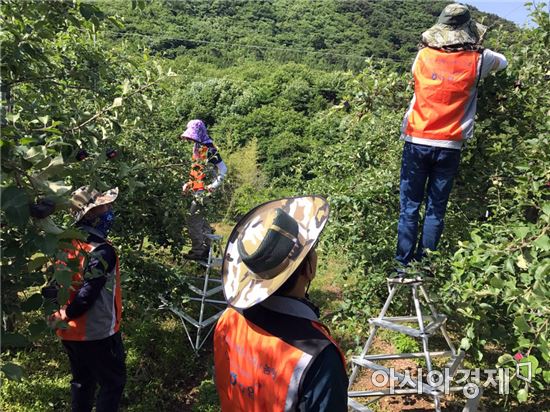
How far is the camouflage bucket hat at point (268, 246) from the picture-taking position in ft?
4.75

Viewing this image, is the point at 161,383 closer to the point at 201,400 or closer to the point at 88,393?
the point at 201,400

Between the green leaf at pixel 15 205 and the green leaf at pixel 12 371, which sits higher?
the green leaf at pixel 15 205

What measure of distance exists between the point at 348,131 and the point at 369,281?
143 centimetres

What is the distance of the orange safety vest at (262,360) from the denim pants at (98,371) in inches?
60.7

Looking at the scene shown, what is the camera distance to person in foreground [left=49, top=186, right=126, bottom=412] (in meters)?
2.78

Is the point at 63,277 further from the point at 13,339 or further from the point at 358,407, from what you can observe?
the point at 358,407

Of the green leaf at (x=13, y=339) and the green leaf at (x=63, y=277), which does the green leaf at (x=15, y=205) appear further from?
the green leaf at (x=13, y=339)

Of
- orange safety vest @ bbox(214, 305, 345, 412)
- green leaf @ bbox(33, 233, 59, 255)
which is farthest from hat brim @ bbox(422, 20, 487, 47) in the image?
green leaf @ bbox(33, 233, 59, 255)

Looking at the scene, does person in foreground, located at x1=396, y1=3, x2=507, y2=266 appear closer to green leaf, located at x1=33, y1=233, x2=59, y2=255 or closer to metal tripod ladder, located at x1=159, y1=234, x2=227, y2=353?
metal tripod ladder, located at x1=159, y1=234, x2=227, y2=353

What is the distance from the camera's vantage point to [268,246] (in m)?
1.45

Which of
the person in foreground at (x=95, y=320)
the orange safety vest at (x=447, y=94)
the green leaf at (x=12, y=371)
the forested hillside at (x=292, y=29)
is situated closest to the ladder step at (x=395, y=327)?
the orange safety vest at (x=447, y=94)

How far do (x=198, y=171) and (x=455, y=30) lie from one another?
2650 millimetres

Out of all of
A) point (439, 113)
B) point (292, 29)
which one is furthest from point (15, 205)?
point (292, 29)

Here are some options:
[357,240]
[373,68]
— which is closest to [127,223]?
[357,240]
